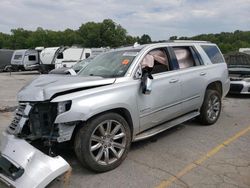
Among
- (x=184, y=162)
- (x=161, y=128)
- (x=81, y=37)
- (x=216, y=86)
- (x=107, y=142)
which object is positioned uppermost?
(x=81, y=37)

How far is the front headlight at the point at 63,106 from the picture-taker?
3.83 m

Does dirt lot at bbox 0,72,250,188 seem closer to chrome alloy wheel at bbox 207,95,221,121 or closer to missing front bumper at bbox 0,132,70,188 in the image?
chrome alloy wheel at bbox 207,95,221,121

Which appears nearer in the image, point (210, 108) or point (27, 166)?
point (27, 166)

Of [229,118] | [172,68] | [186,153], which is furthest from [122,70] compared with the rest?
[229,118]

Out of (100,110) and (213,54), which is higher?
(213,54)

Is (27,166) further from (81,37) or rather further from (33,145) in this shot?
(81,37)

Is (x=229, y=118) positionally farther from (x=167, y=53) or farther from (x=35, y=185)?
(x=35, y=185)

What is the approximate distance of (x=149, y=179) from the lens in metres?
3.92

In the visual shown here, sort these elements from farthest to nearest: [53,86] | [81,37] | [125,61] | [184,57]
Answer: [81,37]
[184,57]
[125,61]
[53,86]

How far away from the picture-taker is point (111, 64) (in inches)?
201

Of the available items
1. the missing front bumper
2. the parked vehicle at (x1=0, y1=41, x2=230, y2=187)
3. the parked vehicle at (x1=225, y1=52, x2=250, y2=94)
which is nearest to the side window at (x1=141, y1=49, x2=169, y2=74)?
the parked vehicle at (x1=0, y1=41, x2=230, y2=187)

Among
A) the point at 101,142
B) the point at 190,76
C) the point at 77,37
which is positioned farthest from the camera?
the point at 77,37

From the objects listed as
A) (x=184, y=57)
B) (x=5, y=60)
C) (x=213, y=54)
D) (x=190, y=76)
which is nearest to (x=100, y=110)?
(x=190, y=76)

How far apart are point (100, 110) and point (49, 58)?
24530 millimetres
